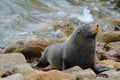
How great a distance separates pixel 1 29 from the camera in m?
14.5

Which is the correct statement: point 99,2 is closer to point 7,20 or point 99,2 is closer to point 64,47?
point 7,20

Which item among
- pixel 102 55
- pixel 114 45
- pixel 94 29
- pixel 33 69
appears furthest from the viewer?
pixel 114 45

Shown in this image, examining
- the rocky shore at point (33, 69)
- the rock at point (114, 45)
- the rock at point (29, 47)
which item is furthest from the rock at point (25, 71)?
the rock at point (114, 45)

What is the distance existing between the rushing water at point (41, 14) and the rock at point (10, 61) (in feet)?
14.9

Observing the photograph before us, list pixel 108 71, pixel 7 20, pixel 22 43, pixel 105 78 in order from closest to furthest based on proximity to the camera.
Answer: pixel 105 78 → pixel 108 71 → pixel 22 43 → pixel 7 20

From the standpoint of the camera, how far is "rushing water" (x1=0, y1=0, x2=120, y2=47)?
14.5 metres

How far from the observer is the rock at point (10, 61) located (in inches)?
272

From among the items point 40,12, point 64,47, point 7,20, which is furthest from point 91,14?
point 64,47

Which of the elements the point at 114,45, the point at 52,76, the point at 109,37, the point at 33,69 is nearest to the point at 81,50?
the point at 33,69

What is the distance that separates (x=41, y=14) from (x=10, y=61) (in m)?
9.98

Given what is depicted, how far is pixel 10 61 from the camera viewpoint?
7.51 meters

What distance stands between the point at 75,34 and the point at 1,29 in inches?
284

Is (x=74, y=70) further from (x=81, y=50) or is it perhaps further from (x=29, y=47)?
(x=29, y=47)

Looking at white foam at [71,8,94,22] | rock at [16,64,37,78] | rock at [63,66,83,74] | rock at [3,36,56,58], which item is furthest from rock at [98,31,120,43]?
rock at [16,64,37,78]
